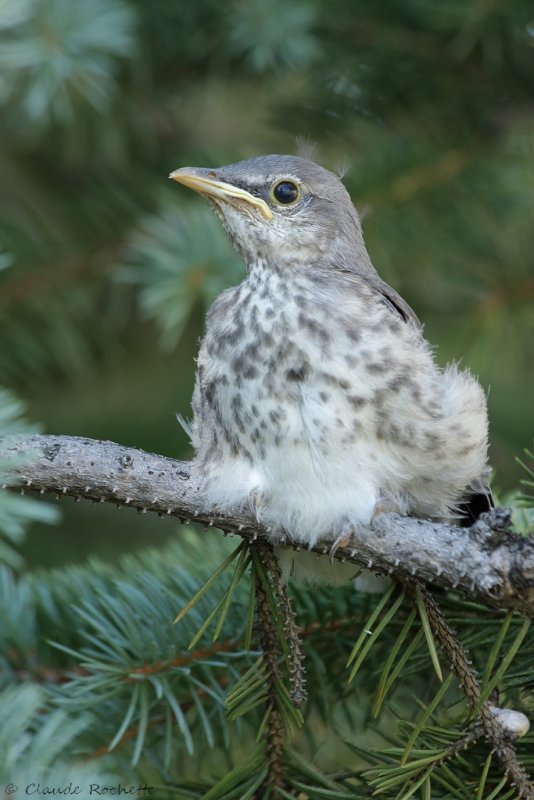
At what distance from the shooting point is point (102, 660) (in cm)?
262

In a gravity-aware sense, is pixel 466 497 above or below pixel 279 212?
below

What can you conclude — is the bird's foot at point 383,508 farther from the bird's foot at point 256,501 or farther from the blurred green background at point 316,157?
the blurred green background at point 316,157

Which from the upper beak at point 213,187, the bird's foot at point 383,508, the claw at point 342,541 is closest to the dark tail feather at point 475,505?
the bird's foot at point 383,508

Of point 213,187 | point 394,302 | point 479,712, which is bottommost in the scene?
point 479,712

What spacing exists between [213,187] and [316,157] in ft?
2.40

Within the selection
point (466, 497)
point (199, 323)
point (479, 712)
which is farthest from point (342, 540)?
point (199, 323)

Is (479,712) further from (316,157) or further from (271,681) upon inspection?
(316,157)

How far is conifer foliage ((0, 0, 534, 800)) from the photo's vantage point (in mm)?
2342

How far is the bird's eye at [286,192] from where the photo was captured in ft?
11.1

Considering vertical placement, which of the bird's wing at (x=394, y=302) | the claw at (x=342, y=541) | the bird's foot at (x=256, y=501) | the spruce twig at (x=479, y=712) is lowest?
the spruce twig at (x=479, y=712)

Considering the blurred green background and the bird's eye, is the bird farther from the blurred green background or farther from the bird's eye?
the blurred green background

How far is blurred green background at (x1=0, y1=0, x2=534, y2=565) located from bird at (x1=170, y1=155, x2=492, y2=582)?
21cm

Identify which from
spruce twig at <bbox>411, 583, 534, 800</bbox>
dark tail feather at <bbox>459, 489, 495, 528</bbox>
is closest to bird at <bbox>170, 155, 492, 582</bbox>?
dark tail feather at <bbox>459, 489, 495, 528</bbox>

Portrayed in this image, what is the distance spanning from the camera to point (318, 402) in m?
2.80
